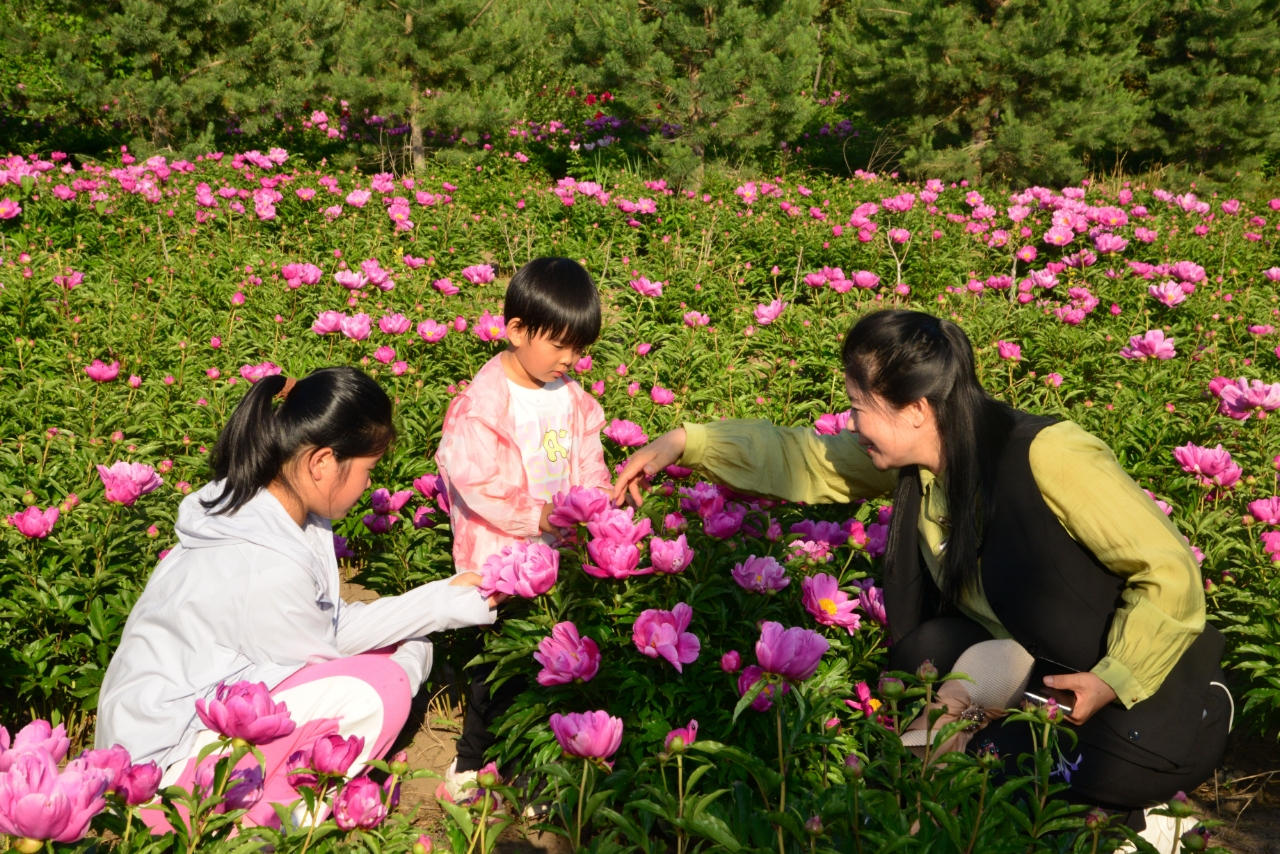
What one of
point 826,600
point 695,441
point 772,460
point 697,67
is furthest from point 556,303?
point 697,67

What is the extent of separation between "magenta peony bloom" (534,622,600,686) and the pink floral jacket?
0.58 meters

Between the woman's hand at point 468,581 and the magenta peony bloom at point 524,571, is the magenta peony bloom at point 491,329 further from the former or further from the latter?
the magenta peony bloom at point 524,571

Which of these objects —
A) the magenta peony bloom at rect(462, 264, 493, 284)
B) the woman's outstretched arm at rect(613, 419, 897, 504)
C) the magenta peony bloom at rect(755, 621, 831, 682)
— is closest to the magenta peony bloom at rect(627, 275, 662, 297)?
the magenta peony bloom at rect(462, 264, 493, 284)

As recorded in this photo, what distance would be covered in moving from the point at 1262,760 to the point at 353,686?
231 centimetres

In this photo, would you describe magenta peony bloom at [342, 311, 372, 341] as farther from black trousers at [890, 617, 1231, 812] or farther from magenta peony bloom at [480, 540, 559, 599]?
black trousers at [890, 617, 1231, 812]

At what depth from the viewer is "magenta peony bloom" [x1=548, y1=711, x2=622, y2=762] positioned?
1.34 m

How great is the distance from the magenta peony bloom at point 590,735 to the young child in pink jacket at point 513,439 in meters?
0.97

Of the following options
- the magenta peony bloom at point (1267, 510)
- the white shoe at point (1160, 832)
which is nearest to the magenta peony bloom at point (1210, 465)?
the magenta peony bloom at point (1267, 510)

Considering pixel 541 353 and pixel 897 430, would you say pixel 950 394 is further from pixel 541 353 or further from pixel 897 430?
pixel 541 353

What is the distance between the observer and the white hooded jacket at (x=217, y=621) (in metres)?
1.86

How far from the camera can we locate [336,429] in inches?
81.1

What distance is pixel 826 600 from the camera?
1.95 m

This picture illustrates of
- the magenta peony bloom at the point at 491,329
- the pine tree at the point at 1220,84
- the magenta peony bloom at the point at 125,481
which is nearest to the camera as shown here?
the magenta peony bloom at the point at 125,481

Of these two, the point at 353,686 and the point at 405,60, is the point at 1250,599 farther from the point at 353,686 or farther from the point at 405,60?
the point at 405,60
